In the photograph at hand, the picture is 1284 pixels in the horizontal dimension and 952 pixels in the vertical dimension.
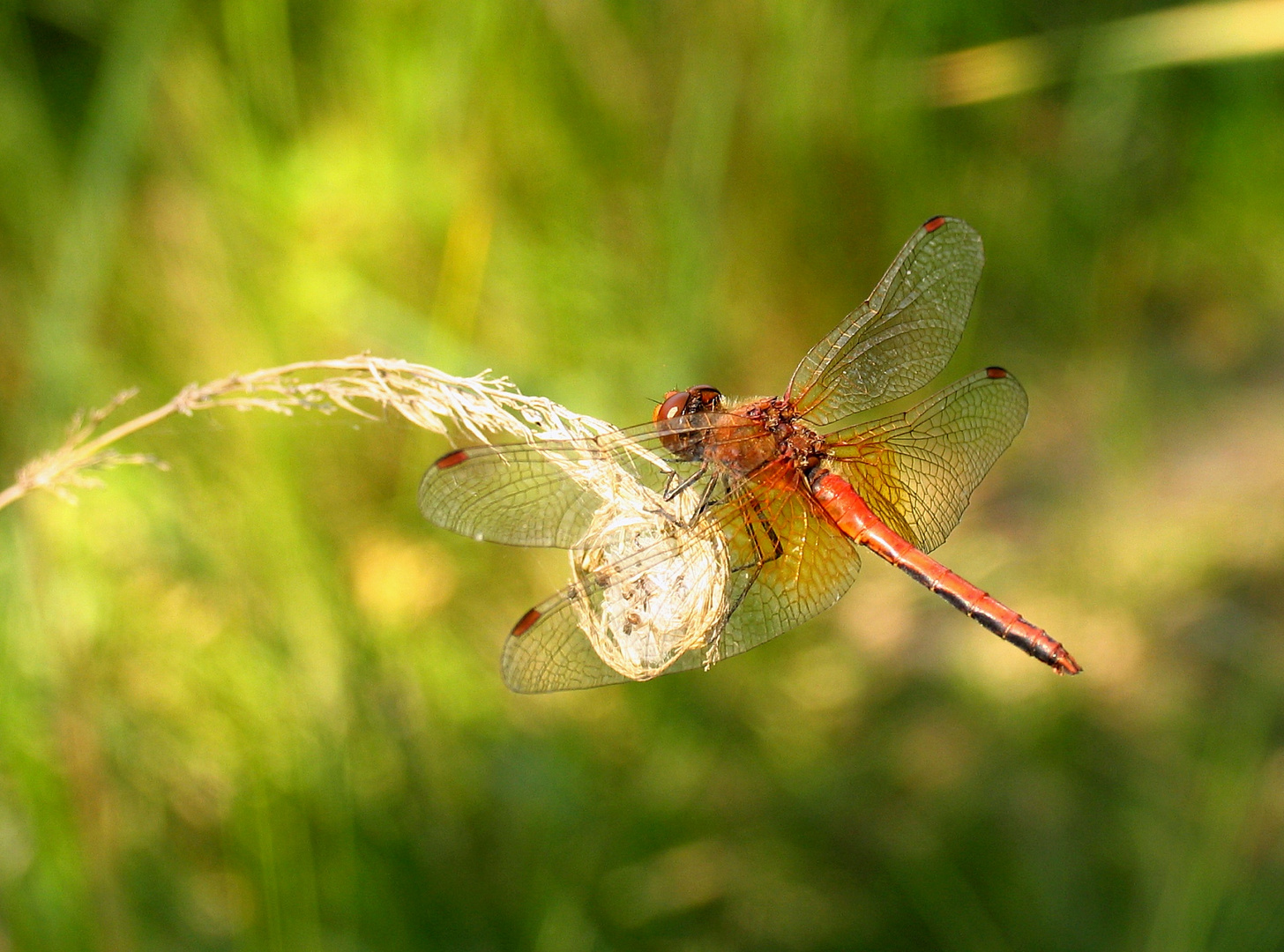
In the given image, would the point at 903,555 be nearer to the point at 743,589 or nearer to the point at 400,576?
the point at 743,589

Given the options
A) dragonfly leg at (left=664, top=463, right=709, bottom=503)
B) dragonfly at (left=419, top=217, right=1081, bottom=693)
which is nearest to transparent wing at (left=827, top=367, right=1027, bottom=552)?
dragonfly at (left=419, top=217, right=1081, bottom=693)

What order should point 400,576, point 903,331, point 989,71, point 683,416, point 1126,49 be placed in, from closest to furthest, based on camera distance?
point 683,416 < point 903,331 < point 1126,49 < point 989,71 < point 400,576

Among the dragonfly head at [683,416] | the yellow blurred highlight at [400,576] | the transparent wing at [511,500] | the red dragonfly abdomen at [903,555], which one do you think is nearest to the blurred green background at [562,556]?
the yellow blurred highlight at [400,576]

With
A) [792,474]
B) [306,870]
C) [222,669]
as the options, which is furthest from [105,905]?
[792,474]

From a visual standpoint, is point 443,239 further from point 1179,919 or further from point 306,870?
point 1179,919

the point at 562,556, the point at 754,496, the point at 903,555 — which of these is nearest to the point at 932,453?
the point at 903,555

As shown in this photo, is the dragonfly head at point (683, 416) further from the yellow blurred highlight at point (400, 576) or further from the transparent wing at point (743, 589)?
the yellow blurred highlight at point (400, 576)

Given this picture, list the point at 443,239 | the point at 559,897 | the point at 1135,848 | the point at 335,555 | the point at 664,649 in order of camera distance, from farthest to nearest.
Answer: the point at 443,239, the point at 1135,848, the point at 335,555, the point at 559,897, the point at 664,649
